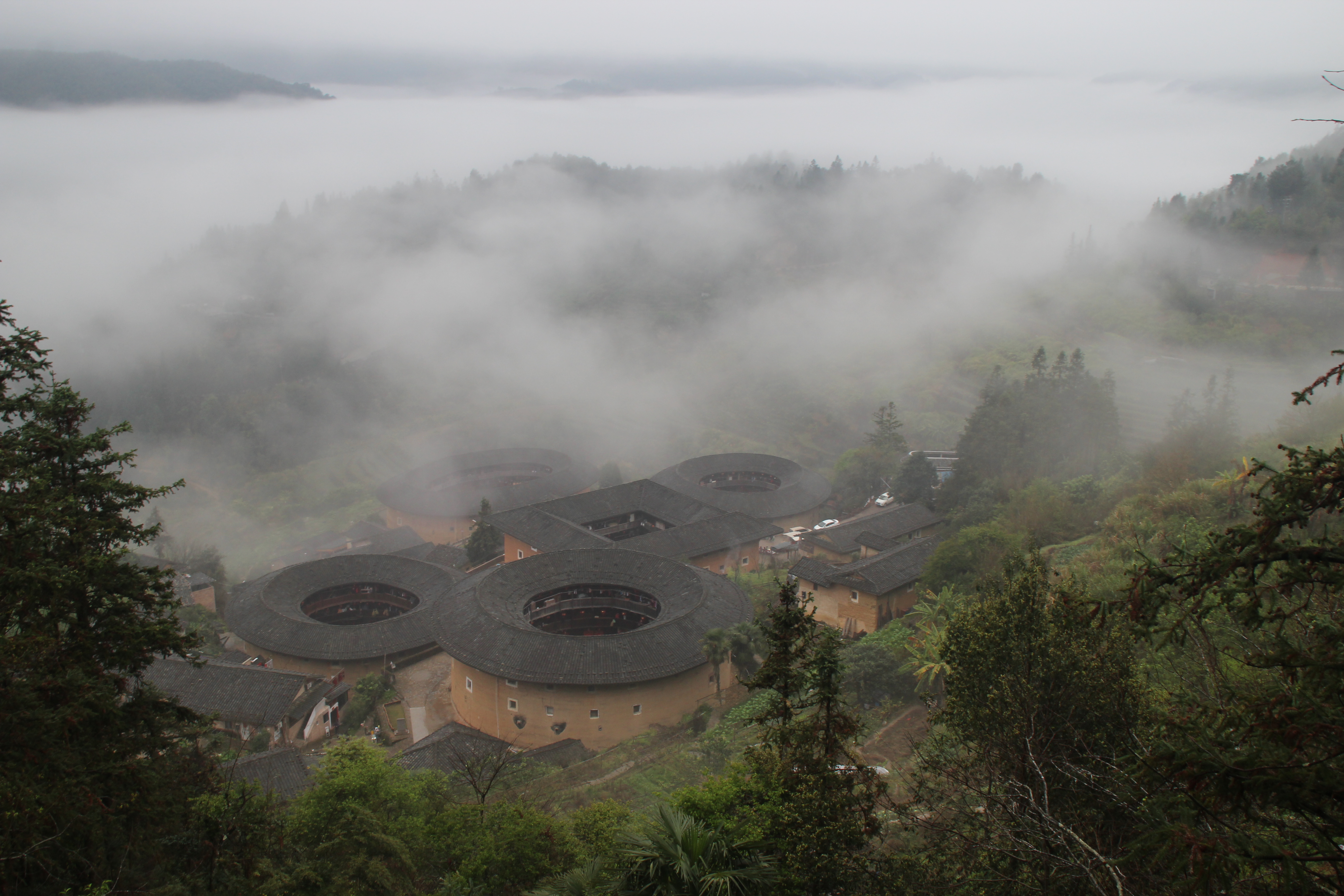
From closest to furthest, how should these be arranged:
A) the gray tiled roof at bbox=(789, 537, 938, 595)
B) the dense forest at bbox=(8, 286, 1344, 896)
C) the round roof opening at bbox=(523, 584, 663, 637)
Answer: the dense forest at bbox=(8, 286, 1344, 896), the gray tiled roof at bbox=(789, 537, 938, 595), the round roof opening at bbox=(523, 584, 663, 637)

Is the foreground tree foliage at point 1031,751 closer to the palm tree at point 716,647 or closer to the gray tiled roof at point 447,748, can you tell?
the palm tree at point 716,647

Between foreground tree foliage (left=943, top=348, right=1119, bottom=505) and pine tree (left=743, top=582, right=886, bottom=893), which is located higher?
pine tree (left=743, top=582, right=886, bottom=893)

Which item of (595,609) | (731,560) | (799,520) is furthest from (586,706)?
(799,520)

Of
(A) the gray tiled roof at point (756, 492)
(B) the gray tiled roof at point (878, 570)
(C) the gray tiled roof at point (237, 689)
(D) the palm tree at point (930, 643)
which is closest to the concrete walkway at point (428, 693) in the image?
(C) the gray tiled roof at point (237, 689)

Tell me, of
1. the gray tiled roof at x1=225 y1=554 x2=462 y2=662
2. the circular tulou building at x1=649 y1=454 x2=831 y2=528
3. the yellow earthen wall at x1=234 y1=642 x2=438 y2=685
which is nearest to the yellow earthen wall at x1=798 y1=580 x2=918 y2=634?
the circular tulou building at x1=649 y1=454 x2=831 y2=528

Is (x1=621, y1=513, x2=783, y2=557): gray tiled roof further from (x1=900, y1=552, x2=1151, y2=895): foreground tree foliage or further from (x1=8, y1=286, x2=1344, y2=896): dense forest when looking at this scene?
(x1=900, y1=552, x2=1151, y2=895): foreground tree foliage

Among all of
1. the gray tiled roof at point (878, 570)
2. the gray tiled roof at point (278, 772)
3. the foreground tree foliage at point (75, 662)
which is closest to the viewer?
the foreground tree foliage at point (75, 662)
